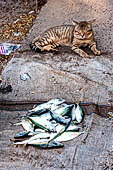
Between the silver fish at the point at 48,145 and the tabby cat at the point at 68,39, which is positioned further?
the tabby cat at the point at 68,39

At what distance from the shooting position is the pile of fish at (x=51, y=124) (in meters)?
3.00

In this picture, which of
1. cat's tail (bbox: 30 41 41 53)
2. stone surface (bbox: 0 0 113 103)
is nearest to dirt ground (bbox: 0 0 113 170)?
stone surface (bbox: 0 0 113 103)

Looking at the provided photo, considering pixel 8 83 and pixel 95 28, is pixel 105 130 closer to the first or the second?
pixel 8 83

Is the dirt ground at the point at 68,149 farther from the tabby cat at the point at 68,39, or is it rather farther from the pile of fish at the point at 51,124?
the tabby cat at the point at 68,39

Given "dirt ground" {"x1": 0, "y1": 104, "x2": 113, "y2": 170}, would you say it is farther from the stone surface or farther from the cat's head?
the cat's head

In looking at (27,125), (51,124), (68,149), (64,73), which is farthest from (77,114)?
(64,73)

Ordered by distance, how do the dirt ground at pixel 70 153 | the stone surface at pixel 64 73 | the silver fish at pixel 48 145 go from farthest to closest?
the stone surface at pixel 64 73
the silver fish at pixel 48 145
the dirt ground at pixel 70 153

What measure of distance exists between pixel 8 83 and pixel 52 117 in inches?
39.5

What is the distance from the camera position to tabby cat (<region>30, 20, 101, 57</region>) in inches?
169

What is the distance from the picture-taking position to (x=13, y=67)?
4.18 metres

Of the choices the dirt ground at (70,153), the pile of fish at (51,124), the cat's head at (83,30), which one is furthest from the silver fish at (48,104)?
the cat's head at (83,30)

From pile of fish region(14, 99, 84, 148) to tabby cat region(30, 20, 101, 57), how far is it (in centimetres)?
126

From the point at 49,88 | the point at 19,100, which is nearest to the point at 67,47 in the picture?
the point at 49,88

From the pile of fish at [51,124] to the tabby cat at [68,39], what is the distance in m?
1.26
